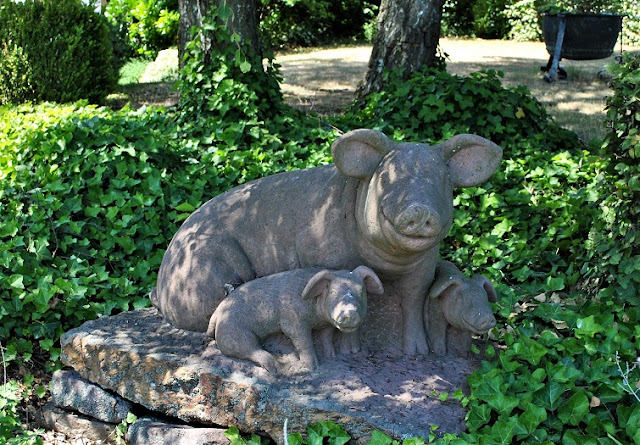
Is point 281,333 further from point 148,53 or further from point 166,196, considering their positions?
point 148,53

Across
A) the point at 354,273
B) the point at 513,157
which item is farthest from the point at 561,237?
the point at 354,273

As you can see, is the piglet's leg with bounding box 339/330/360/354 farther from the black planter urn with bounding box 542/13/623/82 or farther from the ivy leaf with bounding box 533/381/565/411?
the black planter urn with bounding box 542/13/623/82

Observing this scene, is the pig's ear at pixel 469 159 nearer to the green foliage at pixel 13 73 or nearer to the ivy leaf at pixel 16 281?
the ivy leaf at pixel 16 281

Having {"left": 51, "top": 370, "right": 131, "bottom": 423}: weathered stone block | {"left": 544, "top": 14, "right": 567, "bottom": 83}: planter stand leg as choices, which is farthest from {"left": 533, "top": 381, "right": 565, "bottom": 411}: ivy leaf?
{"left": 544, "top": 14, "right": 567, "bottom": 83}: planter stand leg

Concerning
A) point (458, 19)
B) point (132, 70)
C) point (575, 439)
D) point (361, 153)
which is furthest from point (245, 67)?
point (458, 19)

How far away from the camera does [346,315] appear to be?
3.29m

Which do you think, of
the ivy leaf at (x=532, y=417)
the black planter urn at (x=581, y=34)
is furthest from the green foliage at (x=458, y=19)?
the ivy leaf at (x=532, y=417)

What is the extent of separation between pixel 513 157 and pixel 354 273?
417cm

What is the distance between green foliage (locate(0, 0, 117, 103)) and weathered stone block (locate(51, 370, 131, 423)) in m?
7.51

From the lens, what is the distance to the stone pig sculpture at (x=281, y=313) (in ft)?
11.5

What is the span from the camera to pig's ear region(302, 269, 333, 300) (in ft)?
11.3

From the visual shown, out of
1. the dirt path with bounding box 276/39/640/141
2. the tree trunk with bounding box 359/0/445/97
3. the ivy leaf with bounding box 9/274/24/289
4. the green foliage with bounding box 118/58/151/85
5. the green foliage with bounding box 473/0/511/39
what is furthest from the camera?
the green foliage with bounding box 473/0/511/39

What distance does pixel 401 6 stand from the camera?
8500 mm

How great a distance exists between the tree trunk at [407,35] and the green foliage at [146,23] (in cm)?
945
